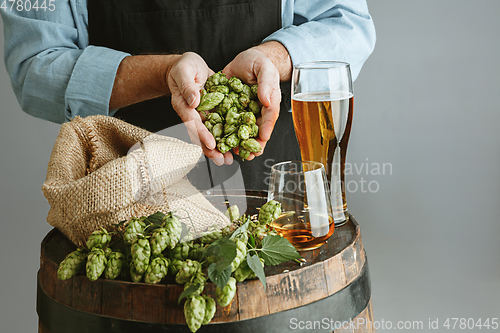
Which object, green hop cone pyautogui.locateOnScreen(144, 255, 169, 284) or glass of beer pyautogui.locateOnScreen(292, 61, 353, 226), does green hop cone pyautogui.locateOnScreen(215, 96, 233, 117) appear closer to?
glass of beer pyautogui.locateOnScreen(292, 61, 353, 226)

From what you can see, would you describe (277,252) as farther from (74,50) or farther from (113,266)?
(74,50)

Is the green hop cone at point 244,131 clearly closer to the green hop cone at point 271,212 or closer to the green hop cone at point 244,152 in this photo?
the green hop cone at point 244,152

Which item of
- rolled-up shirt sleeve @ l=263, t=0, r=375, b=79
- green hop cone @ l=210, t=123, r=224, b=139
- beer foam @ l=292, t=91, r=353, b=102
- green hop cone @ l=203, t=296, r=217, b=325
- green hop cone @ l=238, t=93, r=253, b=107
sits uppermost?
rolled-up shirt sleeve @ l=263, t=0, r=375, b=79

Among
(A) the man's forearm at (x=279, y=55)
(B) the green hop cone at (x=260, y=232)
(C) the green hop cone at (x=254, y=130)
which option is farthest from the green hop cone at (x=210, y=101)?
(B) the green hop cone at (x=260, y=232)

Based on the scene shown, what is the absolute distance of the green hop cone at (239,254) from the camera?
645 millimetres

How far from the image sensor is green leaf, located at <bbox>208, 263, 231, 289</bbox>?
0.62 meters

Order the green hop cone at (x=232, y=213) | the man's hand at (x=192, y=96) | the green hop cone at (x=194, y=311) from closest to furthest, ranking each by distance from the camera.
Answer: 1. the green hop cone at (x=194, y=311)
2. the green hop cone at (x=232, y=213)
3. the man's hand at (x=192, y=96)

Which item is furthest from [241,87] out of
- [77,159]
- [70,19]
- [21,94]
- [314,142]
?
[21,94]

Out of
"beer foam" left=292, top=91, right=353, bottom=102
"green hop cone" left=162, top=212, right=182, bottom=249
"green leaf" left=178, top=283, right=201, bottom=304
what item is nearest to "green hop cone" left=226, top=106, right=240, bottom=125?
"beer foam" left=292, top=91, right=353, bottom=102

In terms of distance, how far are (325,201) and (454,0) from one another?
2.82m

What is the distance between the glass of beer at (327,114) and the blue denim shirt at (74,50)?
53 cm

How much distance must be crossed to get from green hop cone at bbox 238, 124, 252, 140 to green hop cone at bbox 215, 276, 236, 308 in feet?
1.63

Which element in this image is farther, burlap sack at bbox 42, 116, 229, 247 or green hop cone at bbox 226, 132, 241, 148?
green hop cone at bbox 226, 132, 241, 148

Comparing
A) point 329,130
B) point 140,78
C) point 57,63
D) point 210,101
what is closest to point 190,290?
point 329,130
